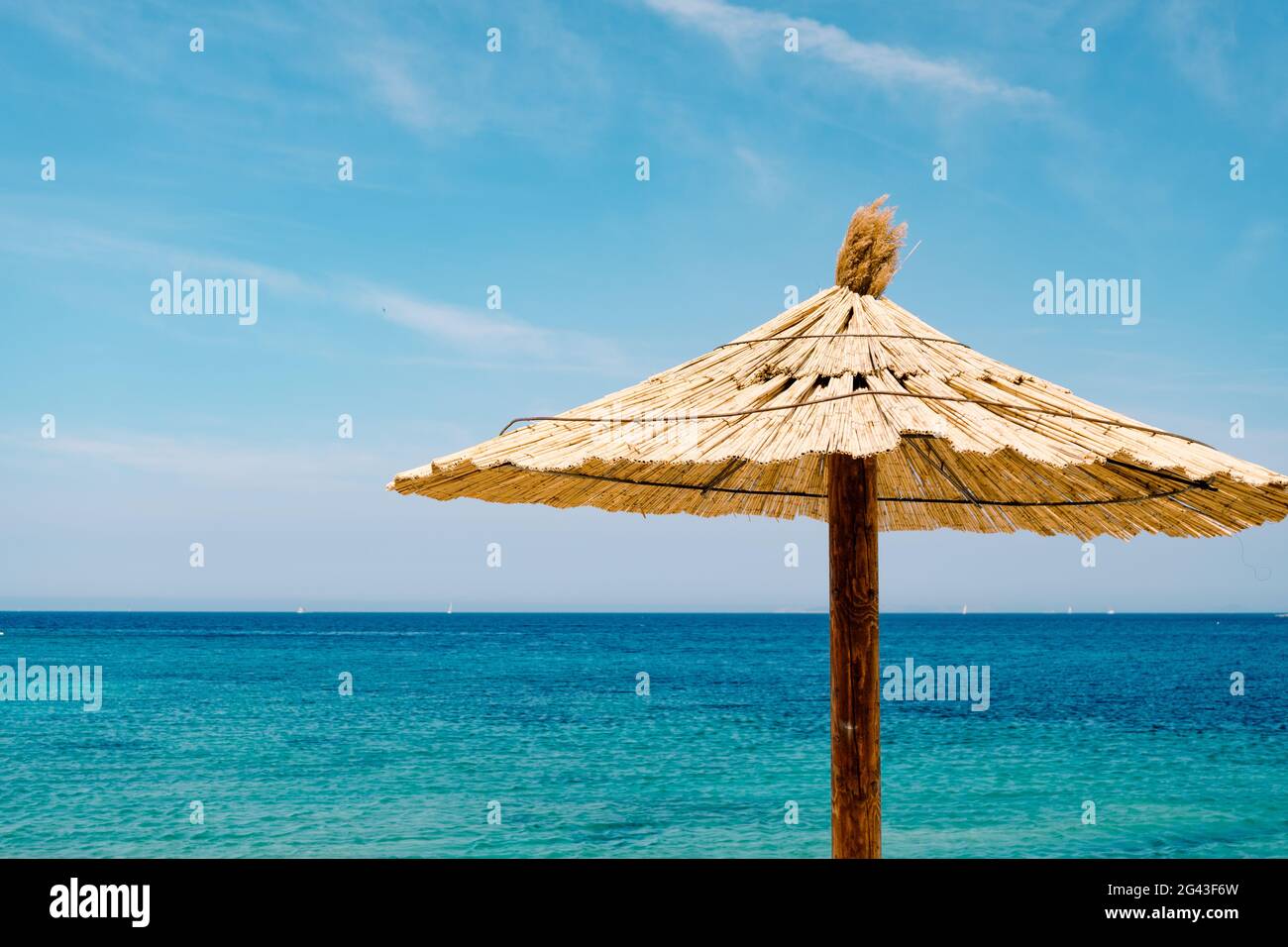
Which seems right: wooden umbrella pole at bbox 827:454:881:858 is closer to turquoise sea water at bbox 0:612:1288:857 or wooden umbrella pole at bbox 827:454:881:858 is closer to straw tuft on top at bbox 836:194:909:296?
straw tuft on top at bbox 836:194:909:296

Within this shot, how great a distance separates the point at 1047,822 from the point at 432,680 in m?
26.9

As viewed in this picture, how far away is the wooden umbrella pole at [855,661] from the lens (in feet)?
9.87

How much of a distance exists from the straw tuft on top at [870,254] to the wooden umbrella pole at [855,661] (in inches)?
26.2

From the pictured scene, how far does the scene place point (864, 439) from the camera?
2.37 metres

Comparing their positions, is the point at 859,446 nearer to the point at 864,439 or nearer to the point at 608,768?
the point at 864,439

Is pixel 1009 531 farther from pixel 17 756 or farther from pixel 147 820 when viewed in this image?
Result: pixel 17 756

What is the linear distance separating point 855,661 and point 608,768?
50.6 feet

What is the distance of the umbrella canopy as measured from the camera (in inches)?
98.2
